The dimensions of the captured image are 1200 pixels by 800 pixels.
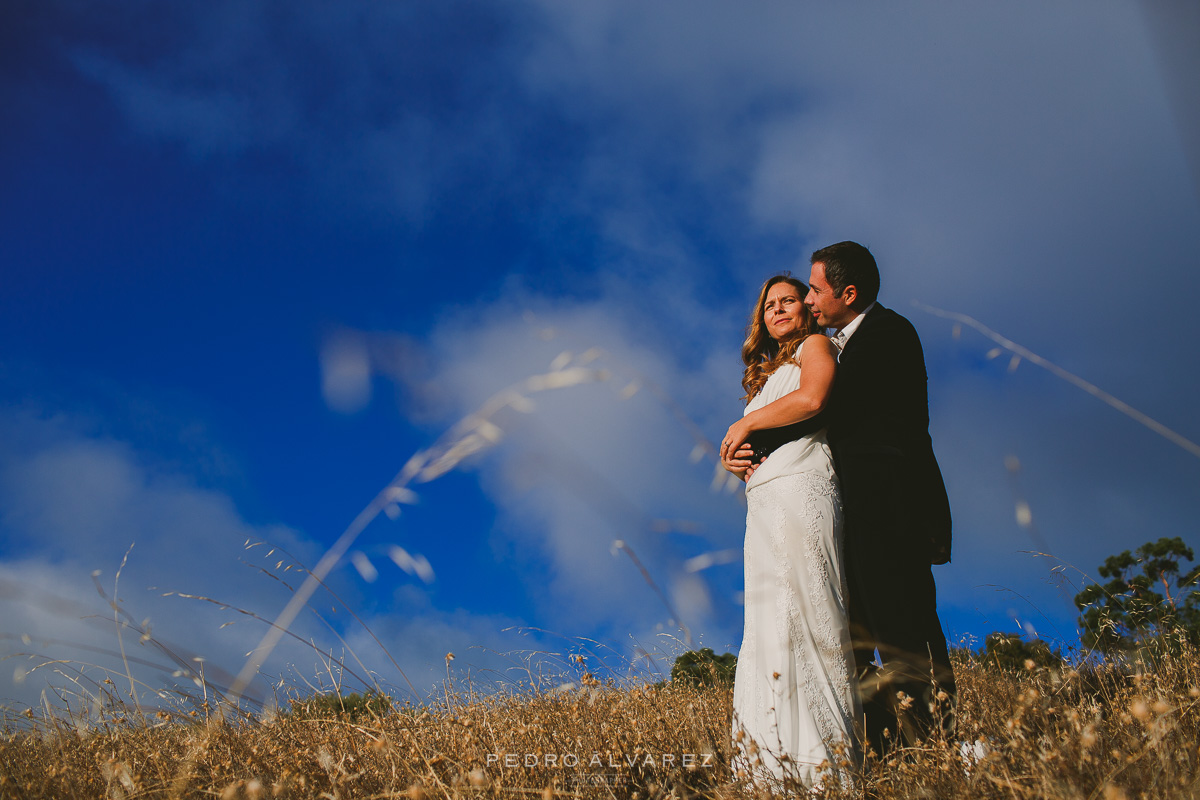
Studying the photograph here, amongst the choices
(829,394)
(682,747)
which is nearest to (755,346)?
(829,394)

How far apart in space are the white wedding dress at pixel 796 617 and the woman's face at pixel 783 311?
776 mm

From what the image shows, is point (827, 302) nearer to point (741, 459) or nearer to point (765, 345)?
point (765, 345)

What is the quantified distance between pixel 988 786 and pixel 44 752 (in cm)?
440

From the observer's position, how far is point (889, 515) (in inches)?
118

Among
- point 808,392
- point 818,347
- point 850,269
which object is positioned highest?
point 850,269

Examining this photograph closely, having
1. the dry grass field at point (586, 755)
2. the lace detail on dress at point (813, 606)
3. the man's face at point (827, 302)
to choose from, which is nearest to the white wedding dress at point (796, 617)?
the lace detail on dress at point (813, 606)

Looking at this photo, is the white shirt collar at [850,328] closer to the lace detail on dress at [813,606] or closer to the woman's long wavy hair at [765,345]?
the woman's long wavy hair at [765,345]

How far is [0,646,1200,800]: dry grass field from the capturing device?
65.4 inches

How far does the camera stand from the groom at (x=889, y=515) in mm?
2893

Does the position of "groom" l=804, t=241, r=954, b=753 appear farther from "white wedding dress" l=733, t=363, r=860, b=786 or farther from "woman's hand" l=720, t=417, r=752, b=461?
"woman's hand" l=720, t=417, r=752, b=461

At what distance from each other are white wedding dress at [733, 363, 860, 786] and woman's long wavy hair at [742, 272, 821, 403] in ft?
1.99

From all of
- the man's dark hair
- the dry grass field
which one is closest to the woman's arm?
the man's dark hair

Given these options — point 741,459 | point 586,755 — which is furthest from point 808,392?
point 586,755

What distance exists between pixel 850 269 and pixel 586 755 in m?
2.74
